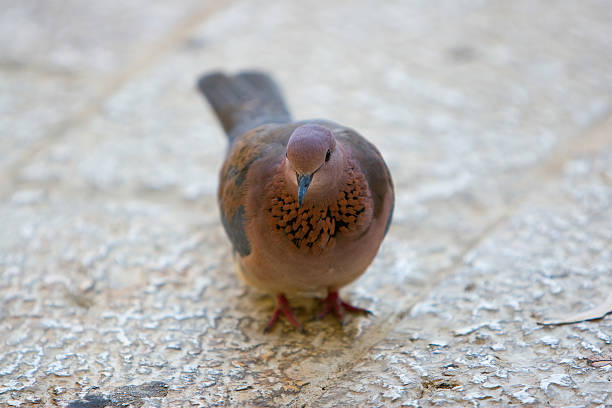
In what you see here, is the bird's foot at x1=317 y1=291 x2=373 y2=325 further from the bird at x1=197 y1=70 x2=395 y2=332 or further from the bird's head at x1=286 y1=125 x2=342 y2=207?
the bird's head at x1=286 y1=125 x2=342 y2=207

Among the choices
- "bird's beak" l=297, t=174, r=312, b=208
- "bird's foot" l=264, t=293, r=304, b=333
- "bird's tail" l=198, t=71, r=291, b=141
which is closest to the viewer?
"bird's beak" l=297, t=174, r=312, b=208

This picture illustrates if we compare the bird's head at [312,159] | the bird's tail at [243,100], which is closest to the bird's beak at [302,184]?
the bird's head at [312,159]

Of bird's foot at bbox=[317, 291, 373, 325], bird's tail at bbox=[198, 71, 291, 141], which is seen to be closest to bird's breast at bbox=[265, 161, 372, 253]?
bird's foot at bbox=[317, 291, 373, 325]

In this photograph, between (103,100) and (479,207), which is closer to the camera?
(479,207)

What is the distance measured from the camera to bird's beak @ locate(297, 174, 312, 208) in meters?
2.16

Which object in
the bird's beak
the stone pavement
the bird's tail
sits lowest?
the stone pavement

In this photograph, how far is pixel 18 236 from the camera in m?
3.06

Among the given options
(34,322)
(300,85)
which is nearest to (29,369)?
(34,322)

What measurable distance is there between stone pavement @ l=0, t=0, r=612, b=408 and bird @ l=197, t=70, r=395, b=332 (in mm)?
276

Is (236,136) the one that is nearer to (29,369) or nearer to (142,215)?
(142,215)

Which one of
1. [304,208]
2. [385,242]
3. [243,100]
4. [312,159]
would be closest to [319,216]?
[304,208]

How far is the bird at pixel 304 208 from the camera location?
7.38ft

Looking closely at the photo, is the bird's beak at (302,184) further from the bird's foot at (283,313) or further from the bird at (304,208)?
the bird's foot at (283,313)

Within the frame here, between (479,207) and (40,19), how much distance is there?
11.9ft
